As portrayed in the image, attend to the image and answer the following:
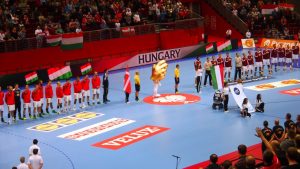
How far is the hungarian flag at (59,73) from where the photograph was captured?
3189 centimetres

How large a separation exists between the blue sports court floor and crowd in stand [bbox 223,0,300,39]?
18.0 m

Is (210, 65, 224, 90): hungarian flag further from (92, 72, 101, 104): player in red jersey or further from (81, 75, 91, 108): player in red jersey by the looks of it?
(81, 75, 91, 108): player in red jersey

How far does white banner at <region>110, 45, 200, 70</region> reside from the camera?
36188mm

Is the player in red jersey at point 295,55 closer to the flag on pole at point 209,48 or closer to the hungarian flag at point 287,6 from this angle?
the flag on pole at point 209,48

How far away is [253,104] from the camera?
24.1 meters

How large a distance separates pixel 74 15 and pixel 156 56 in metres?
6.85

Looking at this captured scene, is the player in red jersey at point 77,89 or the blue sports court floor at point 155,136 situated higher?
the player in red jersey at point 77,89

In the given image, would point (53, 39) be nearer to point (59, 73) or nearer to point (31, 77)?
point (59, 73)

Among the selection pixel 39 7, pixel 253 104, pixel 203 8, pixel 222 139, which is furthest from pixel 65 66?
pixel 203 8

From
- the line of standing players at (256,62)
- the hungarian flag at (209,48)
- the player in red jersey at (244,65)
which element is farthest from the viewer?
the hungarian flag at (209,48)

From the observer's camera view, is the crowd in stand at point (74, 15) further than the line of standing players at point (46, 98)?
Result: Yes

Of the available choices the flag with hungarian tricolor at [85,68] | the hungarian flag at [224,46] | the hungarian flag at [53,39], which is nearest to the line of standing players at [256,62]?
the flag with hungarian tricolor at [85,68]

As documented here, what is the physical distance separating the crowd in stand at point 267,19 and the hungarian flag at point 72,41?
18.2 meters

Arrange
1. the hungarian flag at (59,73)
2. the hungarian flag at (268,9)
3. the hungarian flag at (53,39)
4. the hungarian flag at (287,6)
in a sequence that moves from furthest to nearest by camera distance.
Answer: the hungarian flag at (268,9)
the hungarian flag at (287,6)
the hungarian flag at (53,39)
the hungarian flag at (59,73)
